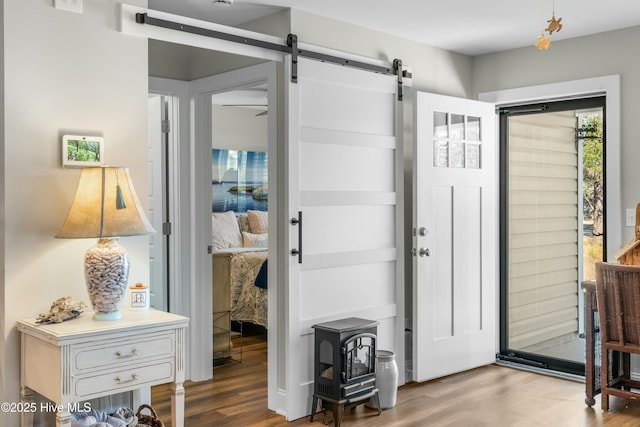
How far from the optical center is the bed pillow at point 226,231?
7067 millimetres

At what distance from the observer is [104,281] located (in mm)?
2783

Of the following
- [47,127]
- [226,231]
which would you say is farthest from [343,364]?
[226,231]

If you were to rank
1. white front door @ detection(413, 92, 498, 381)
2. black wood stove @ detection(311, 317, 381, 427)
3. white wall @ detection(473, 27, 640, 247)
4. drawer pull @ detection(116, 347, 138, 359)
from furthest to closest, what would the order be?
1. white front door @ detection(413, 92, 498, 381)
2. white wall @ detection(473, 27, 640, 247)
3. black wood stove @ detection(311, 317, 381, 427)
4. drawer pull @ detection(116, 347, 138, 359)

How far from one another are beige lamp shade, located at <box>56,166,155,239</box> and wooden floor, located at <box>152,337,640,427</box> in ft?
4.78

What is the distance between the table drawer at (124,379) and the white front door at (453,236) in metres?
2.22

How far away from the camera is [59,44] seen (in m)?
2.96

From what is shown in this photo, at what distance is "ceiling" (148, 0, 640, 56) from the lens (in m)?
3.86

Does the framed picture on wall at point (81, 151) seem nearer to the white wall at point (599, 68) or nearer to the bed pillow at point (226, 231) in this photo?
the white wall at point (599, 68)

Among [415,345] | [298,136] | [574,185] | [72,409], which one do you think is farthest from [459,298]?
[72,409]

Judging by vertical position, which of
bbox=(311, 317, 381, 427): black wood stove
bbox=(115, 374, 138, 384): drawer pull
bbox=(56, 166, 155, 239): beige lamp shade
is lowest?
bbox=(311, 317, 381, 427): black wood stove

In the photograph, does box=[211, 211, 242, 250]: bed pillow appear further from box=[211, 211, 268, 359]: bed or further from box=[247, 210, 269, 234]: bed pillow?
box=[247, 210, 269, 234]: bed pillow

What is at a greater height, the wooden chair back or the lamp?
the lamp

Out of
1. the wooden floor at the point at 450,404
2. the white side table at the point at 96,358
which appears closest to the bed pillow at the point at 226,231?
the wooden floor at the point at 450,404

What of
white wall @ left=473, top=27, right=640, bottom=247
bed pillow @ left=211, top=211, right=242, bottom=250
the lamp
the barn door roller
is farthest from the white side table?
bed pillow @ left=211, top=211, right=242, bottom=250
